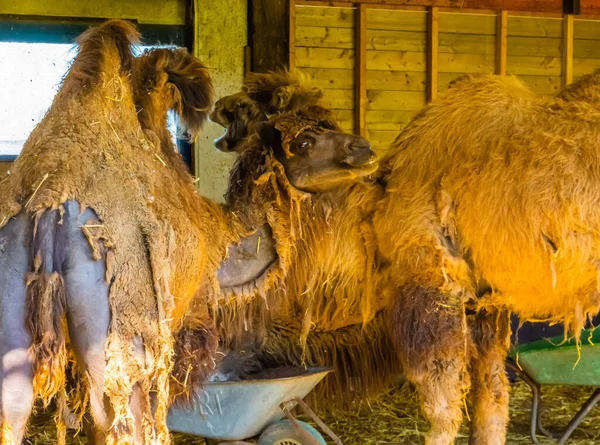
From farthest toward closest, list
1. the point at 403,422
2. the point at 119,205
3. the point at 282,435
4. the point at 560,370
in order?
the point at 403,422
the point at 560,370
the point at 282,435
the point at 119,205

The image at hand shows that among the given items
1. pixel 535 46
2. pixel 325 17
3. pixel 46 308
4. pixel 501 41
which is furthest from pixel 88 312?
pixel 535 46

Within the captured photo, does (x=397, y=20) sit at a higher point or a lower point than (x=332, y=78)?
higher

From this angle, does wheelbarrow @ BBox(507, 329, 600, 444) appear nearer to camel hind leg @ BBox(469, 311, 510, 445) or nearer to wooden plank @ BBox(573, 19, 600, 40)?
camel hind leg @ BBox(469, 311, 510, 445)

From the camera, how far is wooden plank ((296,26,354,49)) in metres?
7.46

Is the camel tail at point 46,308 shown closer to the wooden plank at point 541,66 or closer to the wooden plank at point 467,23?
the wooden plank at point 467,23

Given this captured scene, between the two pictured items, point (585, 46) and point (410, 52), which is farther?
point (585, 46)

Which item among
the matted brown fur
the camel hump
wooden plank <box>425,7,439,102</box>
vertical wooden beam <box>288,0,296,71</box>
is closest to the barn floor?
the matted brown fur

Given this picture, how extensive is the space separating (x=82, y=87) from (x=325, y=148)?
1.46 metres

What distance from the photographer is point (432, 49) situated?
302 inches

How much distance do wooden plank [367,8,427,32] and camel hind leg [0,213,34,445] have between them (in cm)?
533

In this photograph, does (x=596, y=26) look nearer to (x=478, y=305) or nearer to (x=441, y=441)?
(x=478, y=305)

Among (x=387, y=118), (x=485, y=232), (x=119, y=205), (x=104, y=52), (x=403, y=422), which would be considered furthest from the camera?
(x=387, y=118)

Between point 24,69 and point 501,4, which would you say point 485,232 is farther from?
point 24,69

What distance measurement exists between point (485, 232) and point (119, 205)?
199 centimetres
